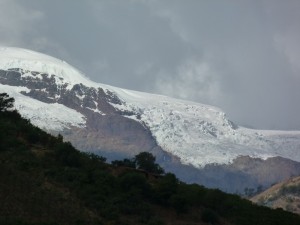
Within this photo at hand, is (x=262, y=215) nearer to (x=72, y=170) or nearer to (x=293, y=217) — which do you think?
(x=293, y=217)

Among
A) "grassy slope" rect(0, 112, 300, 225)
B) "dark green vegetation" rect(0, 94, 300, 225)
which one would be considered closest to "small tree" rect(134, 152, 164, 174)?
"grassy slope" rect(0, 112, 300, 225)

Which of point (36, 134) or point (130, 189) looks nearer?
point (130, 189)

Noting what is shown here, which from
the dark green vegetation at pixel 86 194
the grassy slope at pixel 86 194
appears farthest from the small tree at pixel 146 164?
the dark green vegetation at pixel 86 194

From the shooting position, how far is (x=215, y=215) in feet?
286

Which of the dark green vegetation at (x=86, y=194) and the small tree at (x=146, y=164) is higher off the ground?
the small tree at (x=146, y=164)

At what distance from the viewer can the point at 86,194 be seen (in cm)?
7931

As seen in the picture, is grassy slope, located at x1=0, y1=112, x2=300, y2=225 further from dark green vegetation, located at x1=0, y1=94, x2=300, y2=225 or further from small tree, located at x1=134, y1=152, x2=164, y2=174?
small tree, located at x1=134, y1=152, x2=164, y2=174

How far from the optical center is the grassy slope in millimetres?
71125

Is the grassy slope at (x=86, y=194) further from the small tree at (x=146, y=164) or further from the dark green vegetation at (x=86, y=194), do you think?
the small tree at (x=146, y=164)

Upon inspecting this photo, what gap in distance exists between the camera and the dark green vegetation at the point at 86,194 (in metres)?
71.1

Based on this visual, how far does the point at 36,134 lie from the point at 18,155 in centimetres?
1376

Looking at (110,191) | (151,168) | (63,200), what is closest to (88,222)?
(63,200)

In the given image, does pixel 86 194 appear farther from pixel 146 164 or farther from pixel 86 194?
pixel 146 164

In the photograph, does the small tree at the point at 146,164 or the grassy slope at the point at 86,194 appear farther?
the small tree at the point at 146,164
